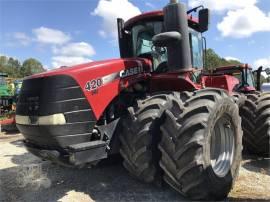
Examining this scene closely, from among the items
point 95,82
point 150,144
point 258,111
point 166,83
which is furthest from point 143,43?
point 258,111

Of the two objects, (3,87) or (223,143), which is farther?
(3,87)

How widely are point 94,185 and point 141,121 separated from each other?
1409 mm

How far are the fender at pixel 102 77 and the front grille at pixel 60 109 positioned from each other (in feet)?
0.29

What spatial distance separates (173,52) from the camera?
15.3 feet

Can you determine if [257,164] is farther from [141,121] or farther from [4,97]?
[4,97]

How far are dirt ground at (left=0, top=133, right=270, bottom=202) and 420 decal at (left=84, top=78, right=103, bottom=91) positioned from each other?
4.70 feet

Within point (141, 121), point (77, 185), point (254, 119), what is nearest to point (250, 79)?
point (254, 119)

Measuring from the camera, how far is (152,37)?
17.8 feet

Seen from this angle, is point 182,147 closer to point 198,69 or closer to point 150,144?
point 150,144

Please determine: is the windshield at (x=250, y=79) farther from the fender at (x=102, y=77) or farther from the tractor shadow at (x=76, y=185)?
the fender at (x=102, y=77)

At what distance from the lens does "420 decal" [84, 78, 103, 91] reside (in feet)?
13.5

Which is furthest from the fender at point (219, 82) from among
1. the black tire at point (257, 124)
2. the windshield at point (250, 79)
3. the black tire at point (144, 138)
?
the black tire at point (144, 138)

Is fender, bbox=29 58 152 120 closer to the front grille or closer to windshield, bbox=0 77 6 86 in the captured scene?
the front grille

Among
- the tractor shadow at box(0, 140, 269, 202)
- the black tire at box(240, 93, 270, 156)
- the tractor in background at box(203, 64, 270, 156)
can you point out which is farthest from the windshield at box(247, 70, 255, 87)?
the tractor shadow at box(0, 140, 269, 202)
